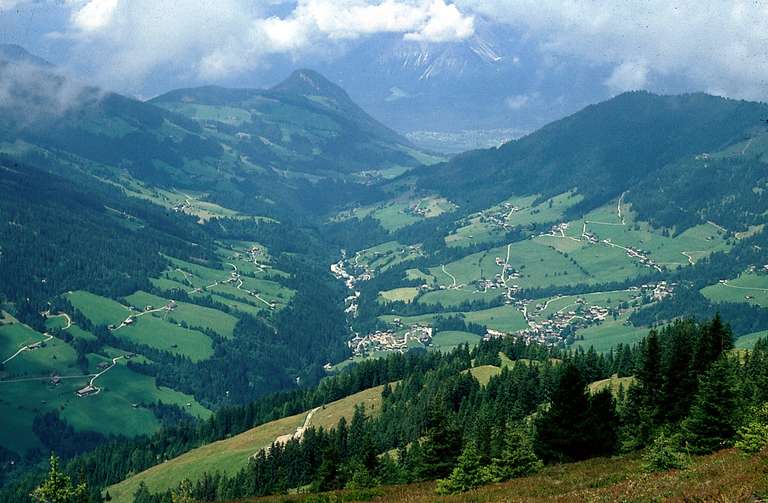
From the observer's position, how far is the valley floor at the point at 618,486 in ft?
100

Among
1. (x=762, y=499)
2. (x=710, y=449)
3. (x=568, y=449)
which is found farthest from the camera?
(x=568, y=449)

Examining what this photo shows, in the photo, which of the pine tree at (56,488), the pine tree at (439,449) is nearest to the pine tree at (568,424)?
the pine tree at (439,449)

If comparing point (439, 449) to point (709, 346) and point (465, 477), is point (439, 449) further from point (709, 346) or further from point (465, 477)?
point (709, 346)

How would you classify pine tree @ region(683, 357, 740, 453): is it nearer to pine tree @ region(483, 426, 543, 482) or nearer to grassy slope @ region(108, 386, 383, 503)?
pine tree @ region(483, 426, 543, 482)

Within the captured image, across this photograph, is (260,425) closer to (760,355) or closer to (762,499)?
(760,355)

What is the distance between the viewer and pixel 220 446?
147625 millimetres

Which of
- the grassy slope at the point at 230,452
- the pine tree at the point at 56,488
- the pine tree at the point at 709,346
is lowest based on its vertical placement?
the grassy slope at the point at 230,452

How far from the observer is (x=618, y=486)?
3812 centimetres

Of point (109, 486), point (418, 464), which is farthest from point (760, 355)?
point (109, 486)

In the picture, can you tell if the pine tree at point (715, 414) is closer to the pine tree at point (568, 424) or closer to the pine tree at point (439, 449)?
the pine tree at point (568, 424)

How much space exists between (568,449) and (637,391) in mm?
11667

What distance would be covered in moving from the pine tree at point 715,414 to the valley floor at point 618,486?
3.13 m

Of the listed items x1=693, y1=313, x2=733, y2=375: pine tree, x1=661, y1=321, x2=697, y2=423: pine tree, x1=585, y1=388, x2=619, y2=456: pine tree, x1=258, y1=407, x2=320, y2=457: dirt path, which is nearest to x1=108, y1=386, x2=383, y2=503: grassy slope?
x1=258, y1=407, x2=320, y2=457: dirt path

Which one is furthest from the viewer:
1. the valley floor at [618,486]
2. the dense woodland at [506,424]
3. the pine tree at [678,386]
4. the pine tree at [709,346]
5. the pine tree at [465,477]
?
the pine tree at [709,346]
